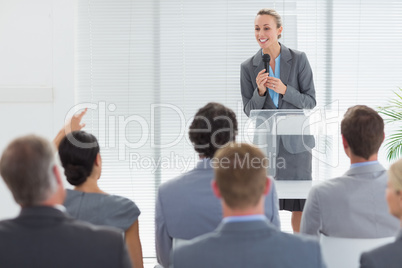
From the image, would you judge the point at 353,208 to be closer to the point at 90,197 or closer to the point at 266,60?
the point at 90,197

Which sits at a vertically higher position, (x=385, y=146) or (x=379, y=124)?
(x=379, y=124)

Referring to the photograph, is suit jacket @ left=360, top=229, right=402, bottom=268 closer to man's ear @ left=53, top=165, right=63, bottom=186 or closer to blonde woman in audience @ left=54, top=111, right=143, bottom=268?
man's ear @ left=53, top=165, right=63, bottom=186

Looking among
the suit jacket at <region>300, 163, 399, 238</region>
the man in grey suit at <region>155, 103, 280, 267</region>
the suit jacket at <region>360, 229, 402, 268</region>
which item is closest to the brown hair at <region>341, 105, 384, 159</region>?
the suit jacket at <region>300, 163, 399, 238</region>

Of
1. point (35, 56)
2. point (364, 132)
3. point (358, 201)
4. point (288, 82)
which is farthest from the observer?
point (35, 56)

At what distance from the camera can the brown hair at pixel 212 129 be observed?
2384mm

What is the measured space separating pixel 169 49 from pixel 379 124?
9.97ft

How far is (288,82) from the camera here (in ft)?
12.6

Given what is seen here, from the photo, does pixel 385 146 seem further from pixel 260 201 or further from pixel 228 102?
pixel 260 201

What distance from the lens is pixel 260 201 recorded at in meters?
1.52

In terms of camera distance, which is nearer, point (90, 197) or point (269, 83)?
point (90, 197)

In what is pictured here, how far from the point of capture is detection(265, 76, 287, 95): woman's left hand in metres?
3.58

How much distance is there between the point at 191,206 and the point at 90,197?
408 mm

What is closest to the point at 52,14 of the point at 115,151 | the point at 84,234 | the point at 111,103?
the point at 111,103

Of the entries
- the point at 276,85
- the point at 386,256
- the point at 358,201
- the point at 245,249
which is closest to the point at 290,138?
the point at 276,85
